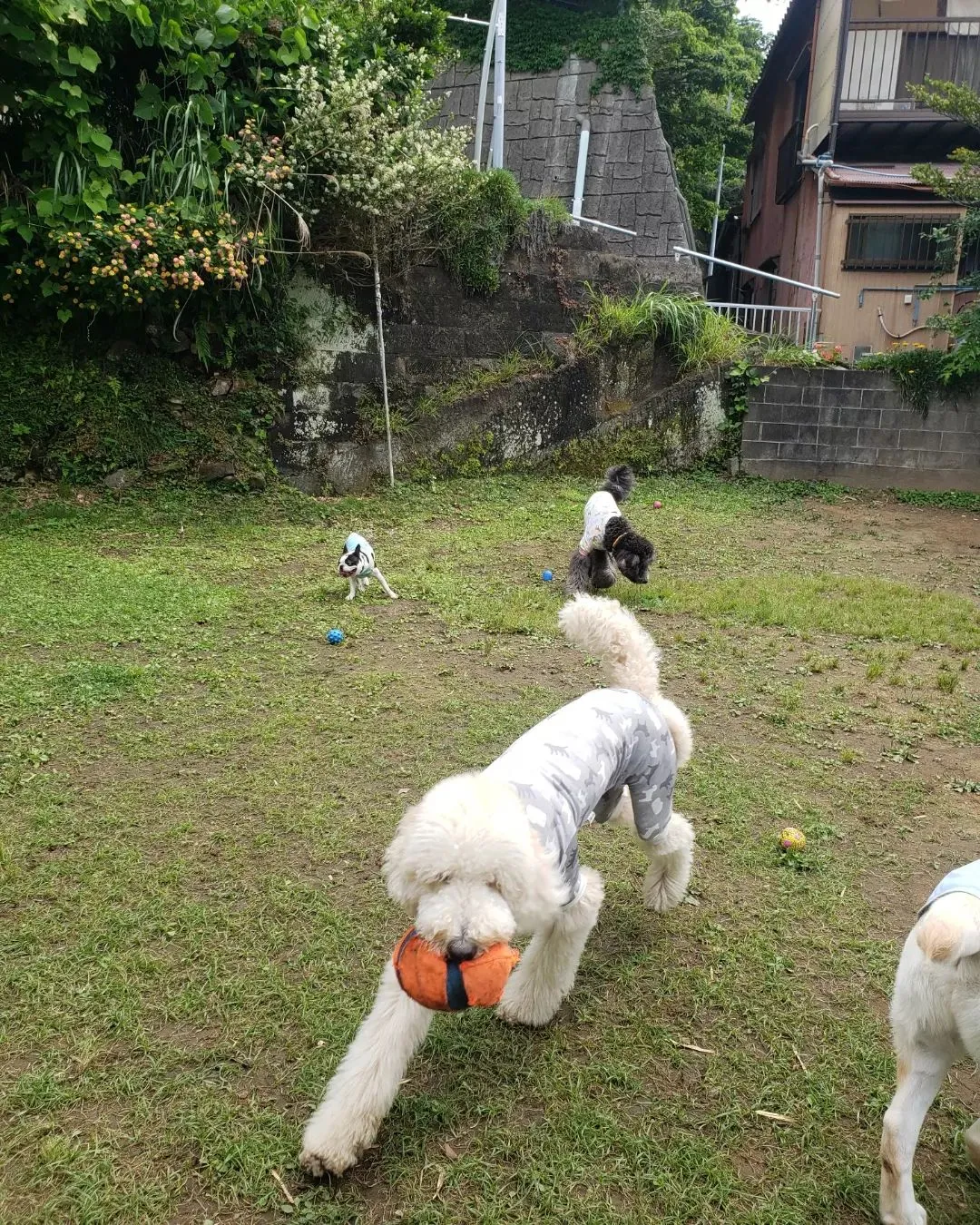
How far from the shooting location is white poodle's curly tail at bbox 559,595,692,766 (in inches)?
94.8

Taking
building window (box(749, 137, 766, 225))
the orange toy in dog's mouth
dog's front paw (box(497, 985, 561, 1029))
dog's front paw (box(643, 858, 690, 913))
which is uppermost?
building window (box(749, 137, 766, 225))

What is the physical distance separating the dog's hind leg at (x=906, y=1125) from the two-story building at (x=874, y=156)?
42.4 feet

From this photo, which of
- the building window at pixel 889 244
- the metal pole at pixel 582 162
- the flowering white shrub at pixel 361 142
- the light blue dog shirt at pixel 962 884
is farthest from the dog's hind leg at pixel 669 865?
the building window at pixel 889 244

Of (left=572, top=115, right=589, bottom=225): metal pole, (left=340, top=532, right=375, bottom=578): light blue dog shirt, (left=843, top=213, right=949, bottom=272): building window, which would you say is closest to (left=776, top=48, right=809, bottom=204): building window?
(left=843, top=213, right=949, bottom=272): building window

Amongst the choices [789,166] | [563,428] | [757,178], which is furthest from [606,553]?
[757,178]

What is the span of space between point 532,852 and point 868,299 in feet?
47.9

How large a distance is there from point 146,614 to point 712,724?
3.34m

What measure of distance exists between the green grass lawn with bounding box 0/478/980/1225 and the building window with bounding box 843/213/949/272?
10.2 m

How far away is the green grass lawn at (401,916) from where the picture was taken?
5.59 ft

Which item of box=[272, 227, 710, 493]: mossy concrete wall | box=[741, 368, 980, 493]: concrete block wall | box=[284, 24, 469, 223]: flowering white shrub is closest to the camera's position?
box=[284, 24, 469, 223]: flowering white shrub

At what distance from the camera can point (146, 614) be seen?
488cm

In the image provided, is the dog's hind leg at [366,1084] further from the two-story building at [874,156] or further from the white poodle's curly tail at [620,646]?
the two-story building at [874,156]

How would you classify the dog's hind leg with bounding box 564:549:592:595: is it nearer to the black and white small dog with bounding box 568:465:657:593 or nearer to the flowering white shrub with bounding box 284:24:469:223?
the black and white small dog with bounding box 568:465:657:593

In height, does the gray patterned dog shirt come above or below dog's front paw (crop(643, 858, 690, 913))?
above
